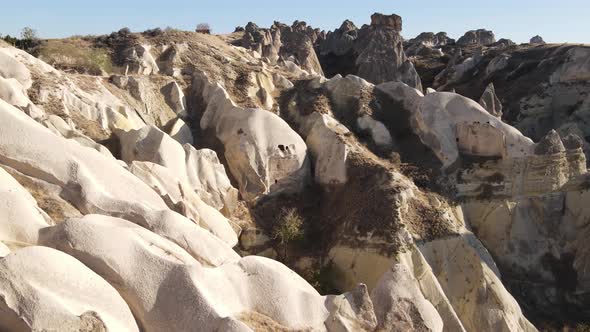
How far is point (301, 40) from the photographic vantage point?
73.1 m

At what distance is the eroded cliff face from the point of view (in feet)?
42.3

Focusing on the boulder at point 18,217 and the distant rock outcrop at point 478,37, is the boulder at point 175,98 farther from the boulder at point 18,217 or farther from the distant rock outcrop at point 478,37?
the distant rock outcrop at point 478,37

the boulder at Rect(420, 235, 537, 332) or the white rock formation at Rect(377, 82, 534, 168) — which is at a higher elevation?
the white rock formation at Rect(377, 82, 534, 168)

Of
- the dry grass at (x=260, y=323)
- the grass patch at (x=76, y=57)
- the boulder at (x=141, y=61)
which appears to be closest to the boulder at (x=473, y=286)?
the dry grass at (x=260, y=323)

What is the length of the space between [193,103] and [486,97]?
1542 cm

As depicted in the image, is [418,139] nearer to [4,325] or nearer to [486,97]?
[486,97]

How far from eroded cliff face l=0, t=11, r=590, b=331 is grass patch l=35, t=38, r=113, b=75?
4.88 ft

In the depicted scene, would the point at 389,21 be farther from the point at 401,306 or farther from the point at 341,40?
the point at 401,306

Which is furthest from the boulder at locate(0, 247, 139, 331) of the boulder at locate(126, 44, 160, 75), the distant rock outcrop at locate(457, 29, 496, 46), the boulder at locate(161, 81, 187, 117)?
the distant rock outcrop at locate(457, 29, 496, 46)

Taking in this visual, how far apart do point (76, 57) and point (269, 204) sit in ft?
56.1

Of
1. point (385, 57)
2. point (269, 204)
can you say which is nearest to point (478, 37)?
point (385, 57)

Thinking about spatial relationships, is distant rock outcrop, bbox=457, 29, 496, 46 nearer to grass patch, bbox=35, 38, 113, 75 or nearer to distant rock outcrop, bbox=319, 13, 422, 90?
distant rock outcrop, bbox=319, 13, 422, 90

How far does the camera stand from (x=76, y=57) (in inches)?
1347

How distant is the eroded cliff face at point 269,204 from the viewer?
12.9 meters
